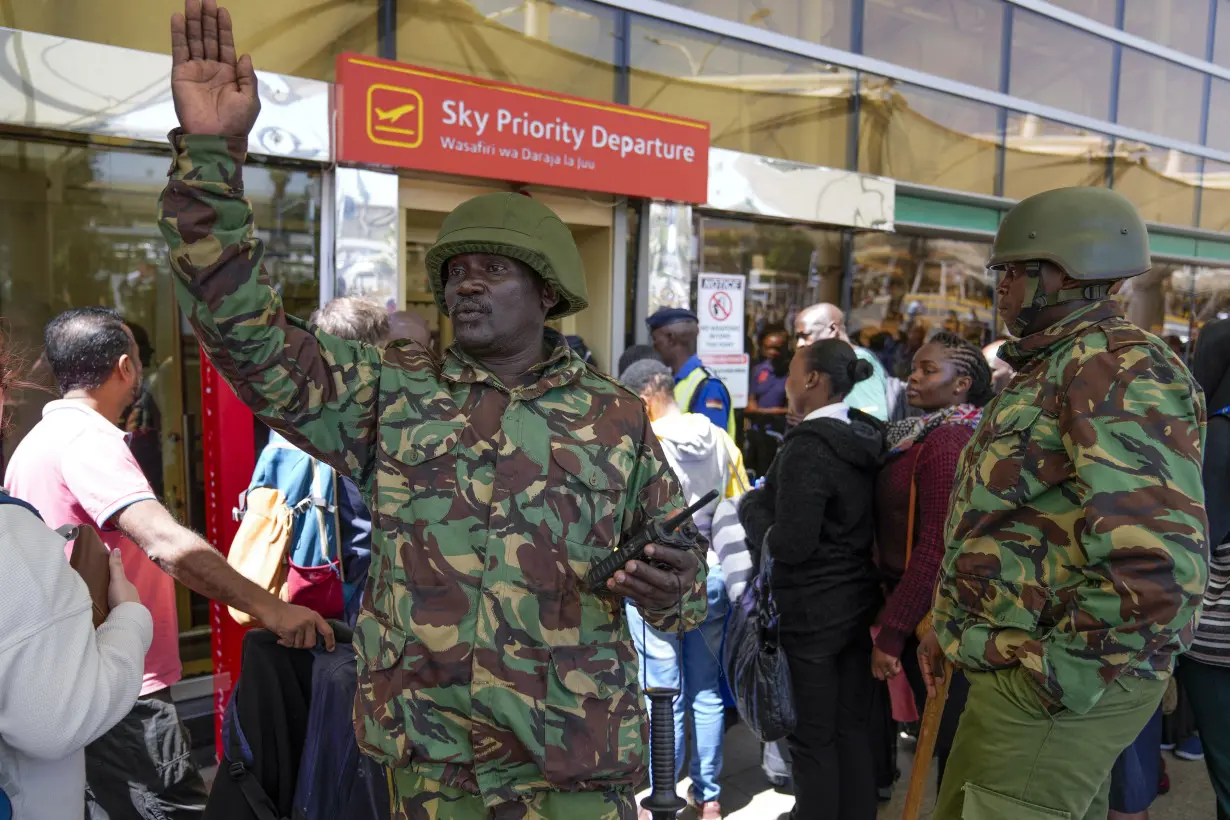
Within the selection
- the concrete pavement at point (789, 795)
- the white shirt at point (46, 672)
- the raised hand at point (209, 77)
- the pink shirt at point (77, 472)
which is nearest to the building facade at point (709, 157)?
the pink shirt at point (77, 472)

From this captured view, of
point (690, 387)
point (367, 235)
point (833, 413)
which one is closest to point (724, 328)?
point (690, 387)

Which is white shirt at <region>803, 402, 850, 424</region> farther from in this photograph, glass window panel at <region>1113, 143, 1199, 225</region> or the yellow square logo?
glass window panel at <region>1113, 143, 1199, 225</region>

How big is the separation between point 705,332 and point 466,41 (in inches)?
104

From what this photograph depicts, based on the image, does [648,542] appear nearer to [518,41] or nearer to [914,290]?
[518,41]

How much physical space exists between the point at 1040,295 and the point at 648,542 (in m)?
1.28

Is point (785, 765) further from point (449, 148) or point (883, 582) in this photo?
point (449, 148)

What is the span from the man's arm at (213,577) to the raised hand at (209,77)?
4.15ft

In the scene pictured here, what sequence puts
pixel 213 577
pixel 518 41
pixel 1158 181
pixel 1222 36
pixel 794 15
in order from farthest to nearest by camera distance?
pixel 1222 36
pixel 1158 181
pixel 794 15
pixel 518 41
pixel 213 577

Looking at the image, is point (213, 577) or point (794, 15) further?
point (794, 15)

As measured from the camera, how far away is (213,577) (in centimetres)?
229

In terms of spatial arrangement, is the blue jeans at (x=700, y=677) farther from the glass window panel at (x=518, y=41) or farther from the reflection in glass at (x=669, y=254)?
the glass window panel at (x=518, y=41)

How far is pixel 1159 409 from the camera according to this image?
72.5 inches

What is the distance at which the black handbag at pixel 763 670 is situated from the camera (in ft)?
10.0

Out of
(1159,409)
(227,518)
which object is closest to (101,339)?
(227,518)
